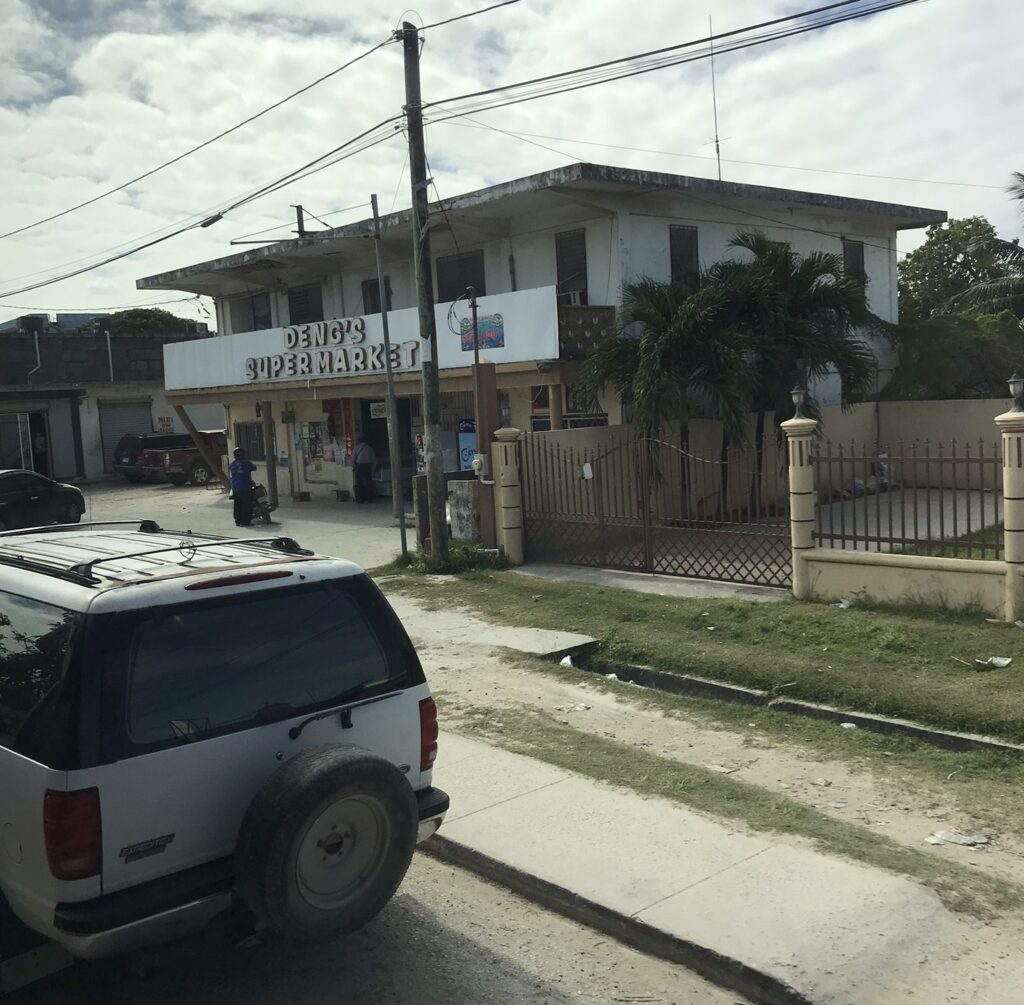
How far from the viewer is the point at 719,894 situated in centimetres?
473

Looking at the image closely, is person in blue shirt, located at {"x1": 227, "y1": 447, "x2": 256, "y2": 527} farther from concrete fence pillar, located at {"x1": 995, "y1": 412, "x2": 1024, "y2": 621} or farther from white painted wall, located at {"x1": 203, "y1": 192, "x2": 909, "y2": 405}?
concrete fence pillar, located at {"x1": 995, "y1": 412, "x2": 1024, "y2": 621}

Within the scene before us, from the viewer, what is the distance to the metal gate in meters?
12.1

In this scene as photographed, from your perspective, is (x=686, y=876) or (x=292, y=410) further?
(x=292, y=410)

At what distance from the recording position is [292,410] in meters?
26.4

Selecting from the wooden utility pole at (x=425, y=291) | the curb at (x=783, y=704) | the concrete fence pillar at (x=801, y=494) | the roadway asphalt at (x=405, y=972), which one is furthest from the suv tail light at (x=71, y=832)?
the wooden utility pole at (x=425, y=291)

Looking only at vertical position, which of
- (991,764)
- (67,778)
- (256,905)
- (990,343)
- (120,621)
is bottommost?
(991,764)

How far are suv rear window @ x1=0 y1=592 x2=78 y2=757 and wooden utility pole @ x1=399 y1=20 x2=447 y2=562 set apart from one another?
9846 millimetres

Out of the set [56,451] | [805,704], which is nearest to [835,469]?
[805,704]

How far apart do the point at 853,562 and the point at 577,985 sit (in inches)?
280

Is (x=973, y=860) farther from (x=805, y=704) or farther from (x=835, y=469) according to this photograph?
(x=835, y=469)

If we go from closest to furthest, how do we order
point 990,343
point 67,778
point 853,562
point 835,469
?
point 67,778
point 853,562
point 835,469
point 990,343

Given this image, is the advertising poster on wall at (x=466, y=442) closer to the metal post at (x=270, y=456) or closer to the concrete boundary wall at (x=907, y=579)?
the metal post at (x=270, y=456)

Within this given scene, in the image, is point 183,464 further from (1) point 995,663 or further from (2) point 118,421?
(1) point 995,663

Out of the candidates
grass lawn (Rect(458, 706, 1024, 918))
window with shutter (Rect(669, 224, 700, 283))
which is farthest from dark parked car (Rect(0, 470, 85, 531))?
grass lawn (Rect(458, 706, 1024, 918))
